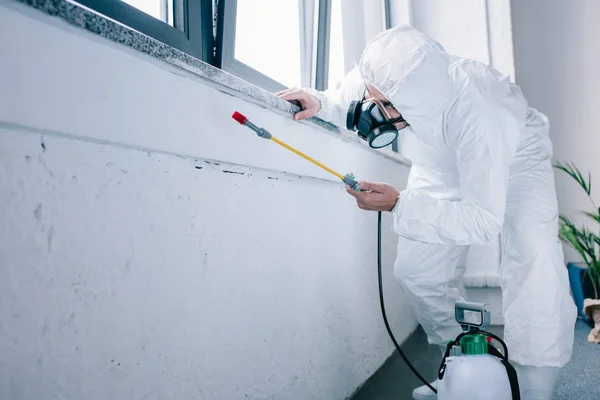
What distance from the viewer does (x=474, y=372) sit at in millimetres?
1057

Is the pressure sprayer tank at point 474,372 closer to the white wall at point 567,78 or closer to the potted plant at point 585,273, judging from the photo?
the potted plant at point 585,273

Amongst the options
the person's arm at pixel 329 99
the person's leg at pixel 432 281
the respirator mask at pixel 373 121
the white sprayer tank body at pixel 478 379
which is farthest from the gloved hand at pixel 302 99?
the white sprayer tank body at pixel 478 379

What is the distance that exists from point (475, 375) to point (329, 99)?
90 centimetres

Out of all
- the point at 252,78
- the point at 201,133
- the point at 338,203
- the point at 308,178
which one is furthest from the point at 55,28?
the point at 338,203

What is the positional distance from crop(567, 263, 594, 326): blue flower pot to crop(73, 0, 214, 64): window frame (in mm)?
2567

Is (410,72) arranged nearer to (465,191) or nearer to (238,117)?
(465,191)

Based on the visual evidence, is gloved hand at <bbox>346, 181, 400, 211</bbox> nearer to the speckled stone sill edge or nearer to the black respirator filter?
the black respirator filter

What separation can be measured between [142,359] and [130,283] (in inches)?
4.9

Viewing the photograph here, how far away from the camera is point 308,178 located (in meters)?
1.21

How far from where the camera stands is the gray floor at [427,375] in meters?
1.40

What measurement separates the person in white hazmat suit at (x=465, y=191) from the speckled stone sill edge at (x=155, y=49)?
17cm

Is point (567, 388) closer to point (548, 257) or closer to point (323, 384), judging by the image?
point (548, 257)

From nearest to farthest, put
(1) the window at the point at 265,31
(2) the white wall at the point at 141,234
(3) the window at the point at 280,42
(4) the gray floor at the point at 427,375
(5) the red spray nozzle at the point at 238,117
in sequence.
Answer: (2) the white wall at the point at 141,234
(5) the red spray nozzle at the point at 238,117
(1) the window at the point at 265,31
(3) the window at the point at 280,42
(4) the gray floor at the point at 427,375

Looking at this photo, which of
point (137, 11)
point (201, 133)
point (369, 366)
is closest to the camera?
point (201, 133)
